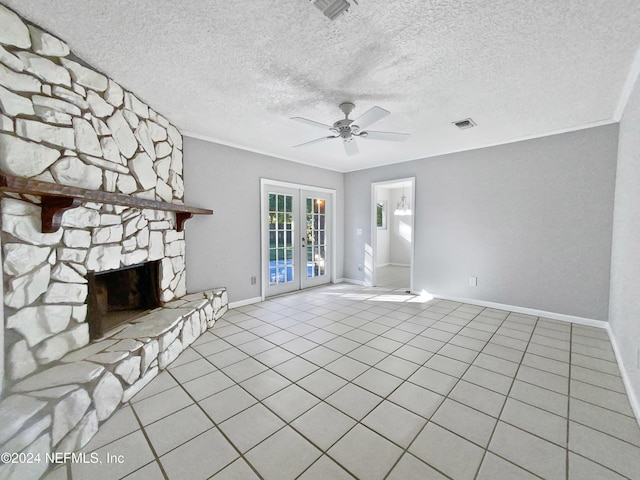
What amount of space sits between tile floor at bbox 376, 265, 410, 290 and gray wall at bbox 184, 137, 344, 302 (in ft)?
9.48

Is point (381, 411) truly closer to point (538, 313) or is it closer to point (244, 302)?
point (244, 302)

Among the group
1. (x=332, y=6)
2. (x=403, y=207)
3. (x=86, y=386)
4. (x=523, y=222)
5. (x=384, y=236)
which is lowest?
(x=86, y=386)

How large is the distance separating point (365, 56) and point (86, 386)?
290 centimetres

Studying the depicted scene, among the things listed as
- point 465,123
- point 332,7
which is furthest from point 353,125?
point 465,123

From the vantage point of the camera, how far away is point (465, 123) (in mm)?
3133

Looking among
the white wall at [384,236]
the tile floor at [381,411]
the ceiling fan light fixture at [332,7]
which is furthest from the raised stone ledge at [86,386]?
the white wall at [384,236]

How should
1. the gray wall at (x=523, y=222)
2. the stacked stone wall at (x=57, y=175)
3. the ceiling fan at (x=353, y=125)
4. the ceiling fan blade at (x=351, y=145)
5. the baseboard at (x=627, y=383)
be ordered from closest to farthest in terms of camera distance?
1. the stacked stone wall at (x=57, y=175)
2. the baseboard at (x=627, y=383)
3. the ceiling fan at (x=353, y=125)
4. the ceiling fan blade at (x=351, y=145)
5. the gray wall at (x=523, y=222)

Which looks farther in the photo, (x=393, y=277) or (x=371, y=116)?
(x=393, y=277)

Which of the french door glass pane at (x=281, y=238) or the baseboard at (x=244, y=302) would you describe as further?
the french door glass pane at (x=281, y=238)

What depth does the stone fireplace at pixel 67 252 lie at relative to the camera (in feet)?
4.84

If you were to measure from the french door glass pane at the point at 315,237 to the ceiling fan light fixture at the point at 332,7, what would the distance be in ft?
12.2

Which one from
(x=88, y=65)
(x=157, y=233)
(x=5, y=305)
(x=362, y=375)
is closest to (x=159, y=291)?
(x=157, y=233)

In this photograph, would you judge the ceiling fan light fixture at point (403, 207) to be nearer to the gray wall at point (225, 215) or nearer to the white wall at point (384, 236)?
the white wall at point (384, 236)

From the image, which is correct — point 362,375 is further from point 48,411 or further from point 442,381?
point 48,411
